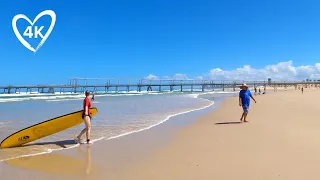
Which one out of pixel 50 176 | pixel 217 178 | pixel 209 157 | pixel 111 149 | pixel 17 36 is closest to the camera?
pixel 217 178

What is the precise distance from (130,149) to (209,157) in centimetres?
180

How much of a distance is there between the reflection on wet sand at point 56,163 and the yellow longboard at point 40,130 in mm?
1176

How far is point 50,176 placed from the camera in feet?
14.4

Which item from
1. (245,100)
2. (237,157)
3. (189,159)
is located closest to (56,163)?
(189,159)

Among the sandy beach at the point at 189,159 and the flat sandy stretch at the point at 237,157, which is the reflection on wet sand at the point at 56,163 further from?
the flat sandy stretch at the point at 237,157

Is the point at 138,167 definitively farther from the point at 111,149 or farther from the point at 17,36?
the point at 17,36

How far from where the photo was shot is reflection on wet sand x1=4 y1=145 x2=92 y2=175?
4645 millimetres

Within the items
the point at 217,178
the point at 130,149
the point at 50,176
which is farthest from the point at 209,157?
the point at 50,176

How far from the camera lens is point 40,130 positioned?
22.4ft

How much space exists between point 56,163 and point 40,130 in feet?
6.61

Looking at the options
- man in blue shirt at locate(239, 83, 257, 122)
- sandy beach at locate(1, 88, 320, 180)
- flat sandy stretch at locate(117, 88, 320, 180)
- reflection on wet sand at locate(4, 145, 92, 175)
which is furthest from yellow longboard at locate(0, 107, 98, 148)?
man in blue shirt at locate(239, 83, 257, 122)

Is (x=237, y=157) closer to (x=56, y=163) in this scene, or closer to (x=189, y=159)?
(x=189, y=159)

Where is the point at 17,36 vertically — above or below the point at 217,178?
above

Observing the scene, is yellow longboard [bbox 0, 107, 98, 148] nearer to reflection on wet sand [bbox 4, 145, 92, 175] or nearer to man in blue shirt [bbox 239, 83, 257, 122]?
reflection on wet sand [bbox 4, 145, 92, 175]
